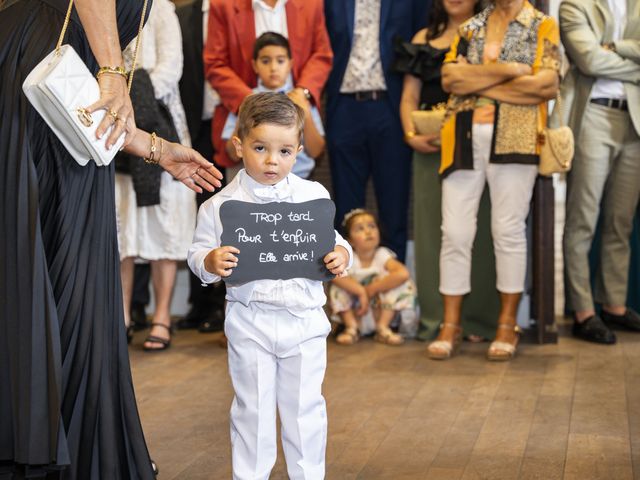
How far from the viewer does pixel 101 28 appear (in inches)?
78.0

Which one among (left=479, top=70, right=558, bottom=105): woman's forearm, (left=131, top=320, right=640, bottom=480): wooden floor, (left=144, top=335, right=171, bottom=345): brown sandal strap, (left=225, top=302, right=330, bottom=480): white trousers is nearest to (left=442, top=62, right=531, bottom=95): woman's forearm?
(left=479, top=70, right=558, bottom=105): woman's forearm

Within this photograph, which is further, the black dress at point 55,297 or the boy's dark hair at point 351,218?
the boy's dark hair at point 351,218

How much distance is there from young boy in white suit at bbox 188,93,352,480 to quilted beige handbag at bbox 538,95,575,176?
1.91 meters

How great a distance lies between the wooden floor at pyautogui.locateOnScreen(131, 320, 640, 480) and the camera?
8.65 feet

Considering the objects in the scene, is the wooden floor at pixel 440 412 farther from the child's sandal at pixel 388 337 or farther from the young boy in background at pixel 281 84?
the young boy in background at pixel 281 84

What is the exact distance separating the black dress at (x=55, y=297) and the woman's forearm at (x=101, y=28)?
10cm

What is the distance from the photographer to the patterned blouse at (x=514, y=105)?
3.92 metres

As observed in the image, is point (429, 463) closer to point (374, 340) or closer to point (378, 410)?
point (378, 410)

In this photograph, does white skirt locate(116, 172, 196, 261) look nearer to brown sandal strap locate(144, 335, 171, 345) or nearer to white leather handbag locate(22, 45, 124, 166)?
brown sandal strap locate(144, 335, 171, 345)

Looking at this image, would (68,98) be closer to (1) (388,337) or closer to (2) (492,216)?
(2) (492,216)

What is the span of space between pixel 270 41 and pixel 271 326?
2382mm

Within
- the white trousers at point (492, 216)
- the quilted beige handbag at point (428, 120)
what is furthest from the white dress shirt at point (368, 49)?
the white trousers at point (492, 216)

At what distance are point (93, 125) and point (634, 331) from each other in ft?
11.2

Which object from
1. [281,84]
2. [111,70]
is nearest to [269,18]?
[281,84]
